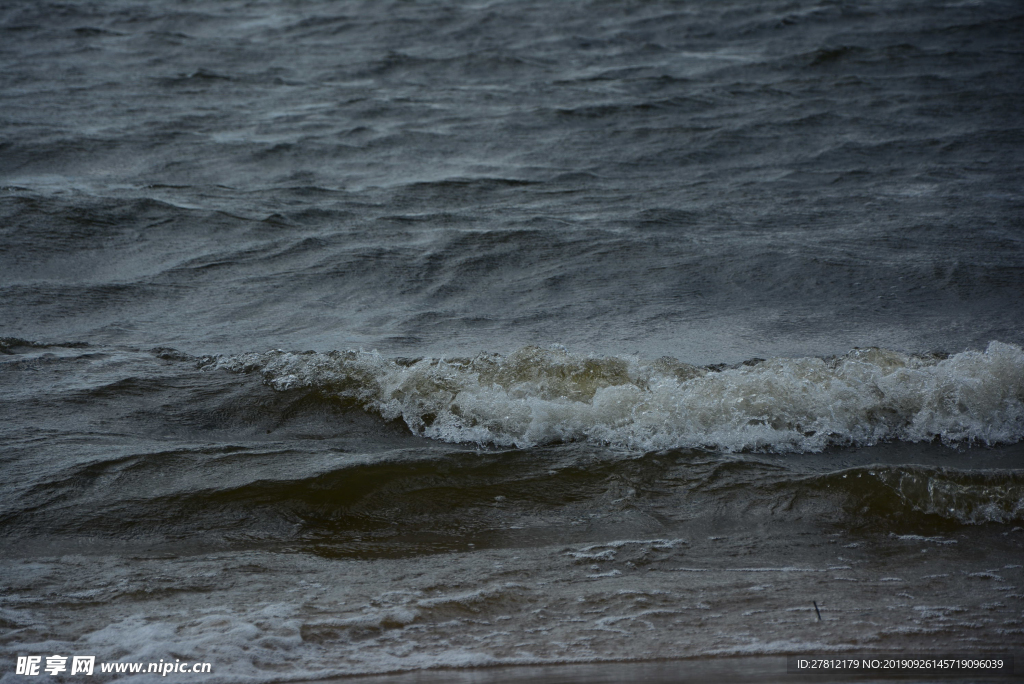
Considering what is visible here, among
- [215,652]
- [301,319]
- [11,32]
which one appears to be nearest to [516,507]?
[215,652]

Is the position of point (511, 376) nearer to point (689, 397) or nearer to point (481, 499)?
point (689, 397)

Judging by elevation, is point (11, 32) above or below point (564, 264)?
above

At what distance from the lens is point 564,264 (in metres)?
6.64

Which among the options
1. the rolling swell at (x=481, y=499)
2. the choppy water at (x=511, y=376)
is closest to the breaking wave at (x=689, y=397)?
the choppy water at (x=511, y=376)

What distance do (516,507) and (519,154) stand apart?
6.43 m

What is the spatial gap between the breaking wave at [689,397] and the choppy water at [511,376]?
2 cm

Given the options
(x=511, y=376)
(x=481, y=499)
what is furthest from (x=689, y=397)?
(x=481, y=499)

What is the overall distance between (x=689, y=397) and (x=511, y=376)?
91 centimetres

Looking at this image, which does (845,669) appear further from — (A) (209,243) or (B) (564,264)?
(A) (209,243)

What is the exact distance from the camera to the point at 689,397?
4289 millimetres

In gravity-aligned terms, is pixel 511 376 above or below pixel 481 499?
above

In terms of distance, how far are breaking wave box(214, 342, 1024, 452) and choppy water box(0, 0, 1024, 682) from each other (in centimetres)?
2

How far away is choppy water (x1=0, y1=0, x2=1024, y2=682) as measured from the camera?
3004 millimetres

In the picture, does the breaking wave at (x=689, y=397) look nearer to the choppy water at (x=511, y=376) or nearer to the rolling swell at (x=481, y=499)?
the choppy water at (x=511, y=376)
